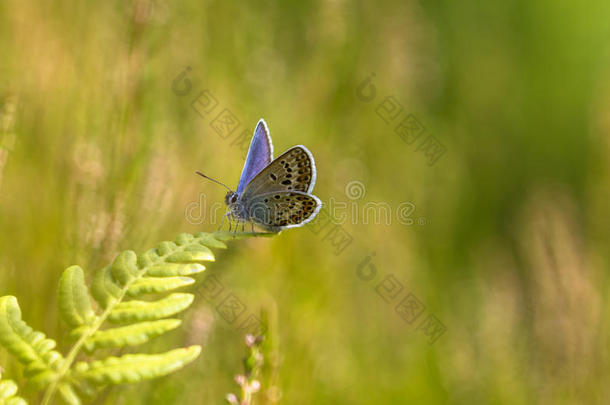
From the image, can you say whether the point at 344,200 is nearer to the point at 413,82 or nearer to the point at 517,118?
the point at 413,82

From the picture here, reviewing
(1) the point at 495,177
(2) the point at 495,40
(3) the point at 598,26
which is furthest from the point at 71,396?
(3) the point at 598,26

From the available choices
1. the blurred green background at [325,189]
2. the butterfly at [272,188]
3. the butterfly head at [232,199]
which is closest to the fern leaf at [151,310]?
the blurred green background at [325,189]

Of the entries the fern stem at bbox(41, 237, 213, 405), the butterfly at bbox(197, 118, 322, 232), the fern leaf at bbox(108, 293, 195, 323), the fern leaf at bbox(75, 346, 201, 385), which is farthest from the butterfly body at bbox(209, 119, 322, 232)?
the fern leaf at bbox(75, 346, 201, 385)

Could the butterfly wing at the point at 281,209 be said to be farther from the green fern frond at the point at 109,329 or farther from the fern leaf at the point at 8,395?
the fern leaf at the point at 8,395

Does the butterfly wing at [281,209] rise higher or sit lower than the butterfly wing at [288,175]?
lower

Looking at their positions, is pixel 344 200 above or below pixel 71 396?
below

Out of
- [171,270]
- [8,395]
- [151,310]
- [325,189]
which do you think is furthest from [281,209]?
[8,395]

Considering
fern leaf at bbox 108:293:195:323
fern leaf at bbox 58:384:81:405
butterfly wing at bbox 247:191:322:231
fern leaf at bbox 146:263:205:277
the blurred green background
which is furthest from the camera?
butterfly wing at bbox 247:191:322:231

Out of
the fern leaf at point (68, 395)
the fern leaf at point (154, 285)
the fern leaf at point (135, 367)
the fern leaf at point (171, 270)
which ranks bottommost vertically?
the fern leaf at point (68, 395)

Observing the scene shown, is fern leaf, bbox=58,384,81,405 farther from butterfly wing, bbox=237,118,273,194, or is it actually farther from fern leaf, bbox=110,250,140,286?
butterfly wing, bbox=237,118,273,194
